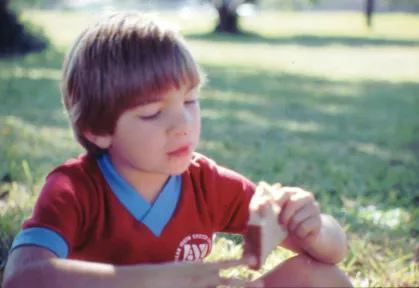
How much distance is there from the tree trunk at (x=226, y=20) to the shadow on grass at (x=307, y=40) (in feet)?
4.32

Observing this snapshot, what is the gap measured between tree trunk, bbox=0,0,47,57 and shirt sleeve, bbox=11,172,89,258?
35.6 ft

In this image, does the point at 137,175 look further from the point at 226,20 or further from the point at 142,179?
the point at 226,20

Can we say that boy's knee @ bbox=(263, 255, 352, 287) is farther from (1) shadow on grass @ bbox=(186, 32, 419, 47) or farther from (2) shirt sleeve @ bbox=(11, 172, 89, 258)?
(1) shadow on grass @ bbox=(186, 32, 419, 47)

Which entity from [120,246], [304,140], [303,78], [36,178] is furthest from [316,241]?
[303,78]

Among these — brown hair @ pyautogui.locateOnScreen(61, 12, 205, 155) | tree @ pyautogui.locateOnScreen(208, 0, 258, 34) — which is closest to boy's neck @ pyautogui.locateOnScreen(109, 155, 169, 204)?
brown hair @ pyautogui.locateOnScreen(61, 12, 205, 155)

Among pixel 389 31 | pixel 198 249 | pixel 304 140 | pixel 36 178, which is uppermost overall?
pixel 198 249

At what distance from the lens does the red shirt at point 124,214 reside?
1.51 metres

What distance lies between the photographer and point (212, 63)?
11453 mm

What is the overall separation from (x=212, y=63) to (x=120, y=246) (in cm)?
996

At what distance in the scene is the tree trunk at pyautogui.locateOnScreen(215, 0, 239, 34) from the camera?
70.6 ft

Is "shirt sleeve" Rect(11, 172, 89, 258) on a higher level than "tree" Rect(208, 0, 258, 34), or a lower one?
higher

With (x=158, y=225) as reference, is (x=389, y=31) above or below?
below

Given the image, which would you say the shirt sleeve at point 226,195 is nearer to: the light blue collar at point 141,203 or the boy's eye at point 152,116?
the light blue collar at point 141,203

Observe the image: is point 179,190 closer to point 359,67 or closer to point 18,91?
point 18,91
